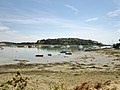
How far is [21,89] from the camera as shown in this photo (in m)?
11.4

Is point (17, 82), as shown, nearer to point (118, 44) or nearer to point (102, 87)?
point (102, 87)

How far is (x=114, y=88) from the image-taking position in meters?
10.9

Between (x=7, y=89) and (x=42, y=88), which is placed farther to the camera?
(x=42, y=88)

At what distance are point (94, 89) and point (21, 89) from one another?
150 inches

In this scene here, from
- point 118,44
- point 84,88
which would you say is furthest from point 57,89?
point 118,44

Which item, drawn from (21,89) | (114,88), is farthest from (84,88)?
(21,89)

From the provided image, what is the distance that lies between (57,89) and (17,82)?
312 cm

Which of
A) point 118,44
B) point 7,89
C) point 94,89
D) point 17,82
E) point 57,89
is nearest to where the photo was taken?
point 57,89

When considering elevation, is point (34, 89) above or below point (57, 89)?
below

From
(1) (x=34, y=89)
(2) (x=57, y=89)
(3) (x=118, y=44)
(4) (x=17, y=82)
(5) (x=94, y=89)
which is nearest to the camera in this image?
(2) (x=57, y=89)

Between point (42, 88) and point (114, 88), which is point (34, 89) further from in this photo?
point (114, 88)

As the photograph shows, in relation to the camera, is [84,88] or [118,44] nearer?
[84,88]

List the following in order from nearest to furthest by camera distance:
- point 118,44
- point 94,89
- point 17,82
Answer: point 94,89, point 17,82, point 118,44

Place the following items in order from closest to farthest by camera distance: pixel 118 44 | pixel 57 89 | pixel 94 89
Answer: pixel 57 89, pixel 94 89, pixel 118 44
